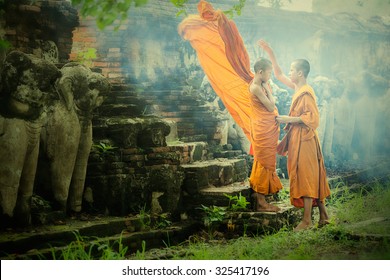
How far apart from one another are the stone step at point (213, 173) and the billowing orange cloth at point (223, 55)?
1.21ft

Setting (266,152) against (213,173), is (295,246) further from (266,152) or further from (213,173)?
(213,173)

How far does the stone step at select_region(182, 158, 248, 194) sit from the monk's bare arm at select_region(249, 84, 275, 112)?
0.72m

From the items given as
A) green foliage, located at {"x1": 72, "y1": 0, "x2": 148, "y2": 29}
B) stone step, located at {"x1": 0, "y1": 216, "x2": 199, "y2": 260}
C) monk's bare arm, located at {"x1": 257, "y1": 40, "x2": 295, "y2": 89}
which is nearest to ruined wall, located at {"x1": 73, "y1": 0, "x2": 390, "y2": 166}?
monk's bare arm, located at {"x1": 257, "y1": 40, "x2": 295, "y2": 89}

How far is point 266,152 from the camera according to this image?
5.43 m

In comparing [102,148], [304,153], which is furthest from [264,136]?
[102,148]

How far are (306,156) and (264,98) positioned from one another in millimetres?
641

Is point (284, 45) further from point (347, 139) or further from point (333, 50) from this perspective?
point (347, 139)

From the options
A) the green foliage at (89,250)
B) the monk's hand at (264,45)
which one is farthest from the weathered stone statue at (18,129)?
the monk's hand at (264,45)

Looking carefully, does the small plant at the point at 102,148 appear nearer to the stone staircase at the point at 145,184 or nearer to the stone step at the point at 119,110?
the stone staircase at the point at 145,184

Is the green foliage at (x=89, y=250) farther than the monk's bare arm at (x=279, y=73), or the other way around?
the monk's bare arm at (x=279, y=73)

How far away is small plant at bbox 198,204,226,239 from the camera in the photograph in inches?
208

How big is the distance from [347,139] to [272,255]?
1916 millimetres

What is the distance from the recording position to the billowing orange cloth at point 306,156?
17.3ft
